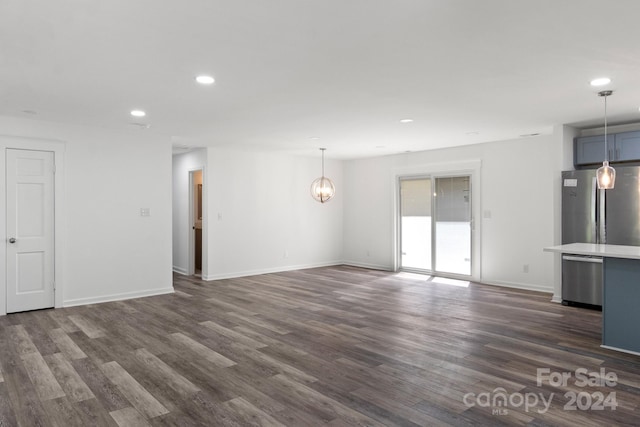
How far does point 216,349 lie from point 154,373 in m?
0.66

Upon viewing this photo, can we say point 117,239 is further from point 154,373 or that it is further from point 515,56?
point 515,56

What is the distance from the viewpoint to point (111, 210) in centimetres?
580

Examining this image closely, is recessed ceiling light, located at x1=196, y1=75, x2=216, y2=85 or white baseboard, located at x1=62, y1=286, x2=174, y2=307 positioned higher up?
recessed ceiling light, located at x1=196, y1=75, x2=216, y2=85

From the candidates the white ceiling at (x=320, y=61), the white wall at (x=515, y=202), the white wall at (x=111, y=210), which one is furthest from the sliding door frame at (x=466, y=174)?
the white wall at (x=111, y=210)

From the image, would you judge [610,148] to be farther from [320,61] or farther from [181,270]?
[181,270]

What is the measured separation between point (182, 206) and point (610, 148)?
7243 mm

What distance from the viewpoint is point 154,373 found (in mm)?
3248

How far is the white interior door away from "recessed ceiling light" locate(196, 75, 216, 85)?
9.94ft

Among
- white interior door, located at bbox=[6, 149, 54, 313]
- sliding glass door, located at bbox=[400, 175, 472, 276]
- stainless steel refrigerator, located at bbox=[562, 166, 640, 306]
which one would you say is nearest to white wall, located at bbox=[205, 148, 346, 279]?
sliding glass door, located at bbox=[400, 175, 472, 276]

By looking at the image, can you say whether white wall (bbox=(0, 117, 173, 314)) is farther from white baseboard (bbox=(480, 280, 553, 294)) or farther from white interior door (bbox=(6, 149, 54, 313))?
white baseboard (bbox=(480, 280, 553, 294))

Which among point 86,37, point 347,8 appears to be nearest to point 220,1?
point 347,8

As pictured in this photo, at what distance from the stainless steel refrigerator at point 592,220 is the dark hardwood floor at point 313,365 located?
36cm

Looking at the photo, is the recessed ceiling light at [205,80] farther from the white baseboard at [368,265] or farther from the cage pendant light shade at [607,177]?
the white baseboard at [368,265]

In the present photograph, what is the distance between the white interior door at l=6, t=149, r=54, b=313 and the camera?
201 inches
